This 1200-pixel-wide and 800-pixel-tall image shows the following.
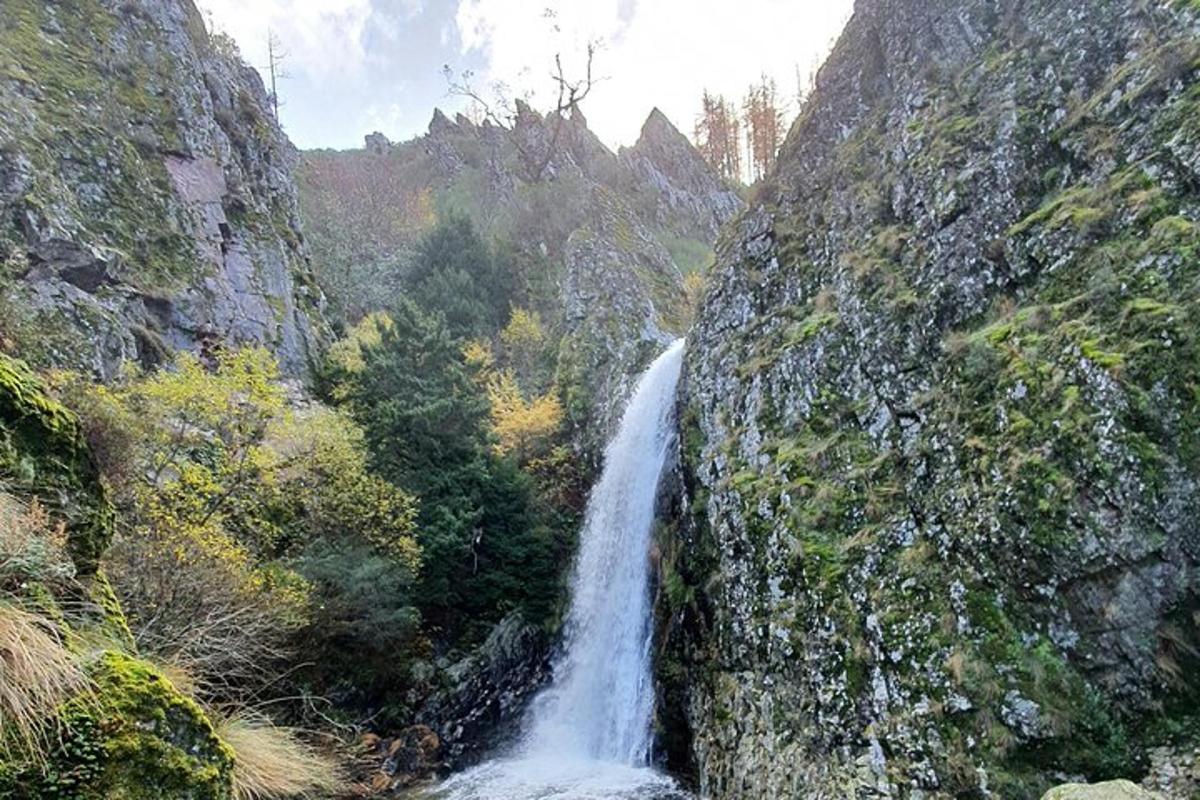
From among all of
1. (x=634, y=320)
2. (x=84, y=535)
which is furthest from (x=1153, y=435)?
(x=634, y=320)

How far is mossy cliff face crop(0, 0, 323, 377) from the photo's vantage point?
1627 centimetres

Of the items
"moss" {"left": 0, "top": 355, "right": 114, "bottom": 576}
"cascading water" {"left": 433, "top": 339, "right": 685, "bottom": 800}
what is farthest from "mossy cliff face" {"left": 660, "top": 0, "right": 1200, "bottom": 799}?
"moss" {"left": 0, "top": 355, "right": 114, "bottom": 576}

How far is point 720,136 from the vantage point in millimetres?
57719

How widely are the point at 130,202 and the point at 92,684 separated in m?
21.6

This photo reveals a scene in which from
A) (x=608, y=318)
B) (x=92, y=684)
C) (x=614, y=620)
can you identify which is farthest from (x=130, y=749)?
(x=608, y=318)

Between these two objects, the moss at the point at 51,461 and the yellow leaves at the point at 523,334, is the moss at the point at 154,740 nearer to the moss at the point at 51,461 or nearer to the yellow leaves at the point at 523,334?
the moss at the point at 51,461

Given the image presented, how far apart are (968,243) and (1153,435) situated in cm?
467

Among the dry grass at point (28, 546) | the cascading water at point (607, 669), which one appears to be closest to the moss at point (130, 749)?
the dry grass at point (28, 546)

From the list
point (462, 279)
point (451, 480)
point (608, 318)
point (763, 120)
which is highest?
point (763, 120)

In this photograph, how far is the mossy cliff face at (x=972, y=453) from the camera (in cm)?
701

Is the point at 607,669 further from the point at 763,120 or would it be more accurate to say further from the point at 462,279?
the point at 763,120

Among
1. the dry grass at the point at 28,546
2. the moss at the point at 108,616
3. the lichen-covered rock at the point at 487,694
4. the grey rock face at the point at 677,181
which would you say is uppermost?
the grey rock face at the point at 677,181

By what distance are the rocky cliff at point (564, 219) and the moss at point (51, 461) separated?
17.2 m

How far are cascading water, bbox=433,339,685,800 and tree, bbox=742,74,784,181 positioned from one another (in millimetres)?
38986
